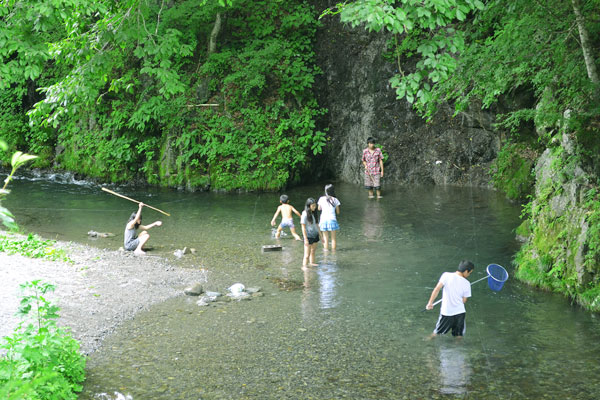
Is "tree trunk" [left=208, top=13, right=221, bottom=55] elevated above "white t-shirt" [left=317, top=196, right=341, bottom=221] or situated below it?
above

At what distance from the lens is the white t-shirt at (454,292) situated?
840cm

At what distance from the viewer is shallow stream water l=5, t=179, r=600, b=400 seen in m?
7.30

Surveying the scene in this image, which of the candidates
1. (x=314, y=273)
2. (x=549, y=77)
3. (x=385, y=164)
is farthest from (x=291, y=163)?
(x=549, y=77)

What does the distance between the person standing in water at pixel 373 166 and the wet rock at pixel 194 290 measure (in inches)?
391

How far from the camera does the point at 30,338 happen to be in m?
6.53

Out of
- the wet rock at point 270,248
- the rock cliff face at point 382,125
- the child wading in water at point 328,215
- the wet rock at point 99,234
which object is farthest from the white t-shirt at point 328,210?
the rock cliff face at point 382,125

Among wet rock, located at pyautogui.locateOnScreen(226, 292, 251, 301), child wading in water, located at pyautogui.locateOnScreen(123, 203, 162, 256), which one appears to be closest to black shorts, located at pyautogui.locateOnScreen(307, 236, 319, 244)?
wet rock, located at pyautogui.locateOnScreen(226, 292, 251, 301)

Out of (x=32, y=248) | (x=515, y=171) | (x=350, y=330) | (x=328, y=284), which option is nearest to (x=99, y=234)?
(x=32, y=248)

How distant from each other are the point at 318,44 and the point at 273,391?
785 inches

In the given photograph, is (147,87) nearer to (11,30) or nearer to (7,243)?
(7,243)

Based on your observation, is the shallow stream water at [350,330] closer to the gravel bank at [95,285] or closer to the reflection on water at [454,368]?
the reflection on water at [454,368]

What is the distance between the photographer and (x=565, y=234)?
416 inches

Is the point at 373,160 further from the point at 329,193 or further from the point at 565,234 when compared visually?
the point at 565,234

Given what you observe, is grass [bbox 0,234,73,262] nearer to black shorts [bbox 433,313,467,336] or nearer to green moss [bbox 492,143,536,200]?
black shorts [bbox 433,313,467,336]
